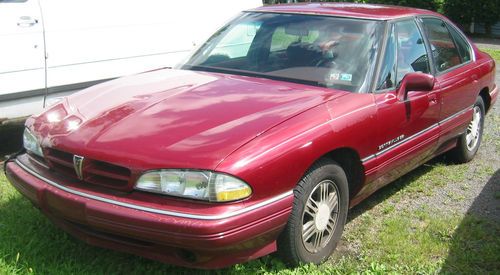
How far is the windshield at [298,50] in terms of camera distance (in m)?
3.95

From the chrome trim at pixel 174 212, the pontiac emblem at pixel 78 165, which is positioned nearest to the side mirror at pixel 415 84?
the chrome trim at pixel 174 212

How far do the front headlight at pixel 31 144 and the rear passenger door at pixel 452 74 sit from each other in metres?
3.03

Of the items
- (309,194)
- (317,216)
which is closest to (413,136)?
(317,216)

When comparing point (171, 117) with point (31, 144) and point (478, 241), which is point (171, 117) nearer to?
point (31, 144)

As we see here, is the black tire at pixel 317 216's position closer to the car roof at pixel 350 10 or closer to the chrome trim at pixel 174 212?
the chrome trim at pixel 174 212

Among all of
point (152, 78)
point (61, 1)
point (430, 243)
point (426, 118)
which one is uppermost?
point (61, 1)

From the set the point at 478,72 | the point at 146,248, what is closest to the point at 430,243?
the point at 146,248

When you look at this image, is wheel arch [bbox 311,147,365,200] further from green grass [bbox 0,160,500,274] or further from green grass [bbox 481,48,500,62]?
green grass [bbox 481,48,500,62]

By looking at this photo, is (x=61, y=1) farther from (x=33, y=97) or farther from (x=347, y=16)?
(x=347, y=16)

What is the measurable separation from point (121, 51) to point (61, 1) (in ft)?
2.69

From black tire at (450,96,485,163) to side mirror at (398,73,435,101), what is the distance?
161 cm

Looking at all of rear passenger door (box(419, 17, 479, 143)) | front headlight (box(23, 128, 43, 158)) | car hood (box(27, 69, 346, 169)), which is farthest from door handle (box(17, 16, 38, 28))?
rear passenger door (box(419, 17, 479, 143))

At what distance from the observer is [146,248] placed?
Result: 2.94m

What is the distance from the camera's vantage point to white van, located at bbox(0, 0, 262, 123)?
525cm
